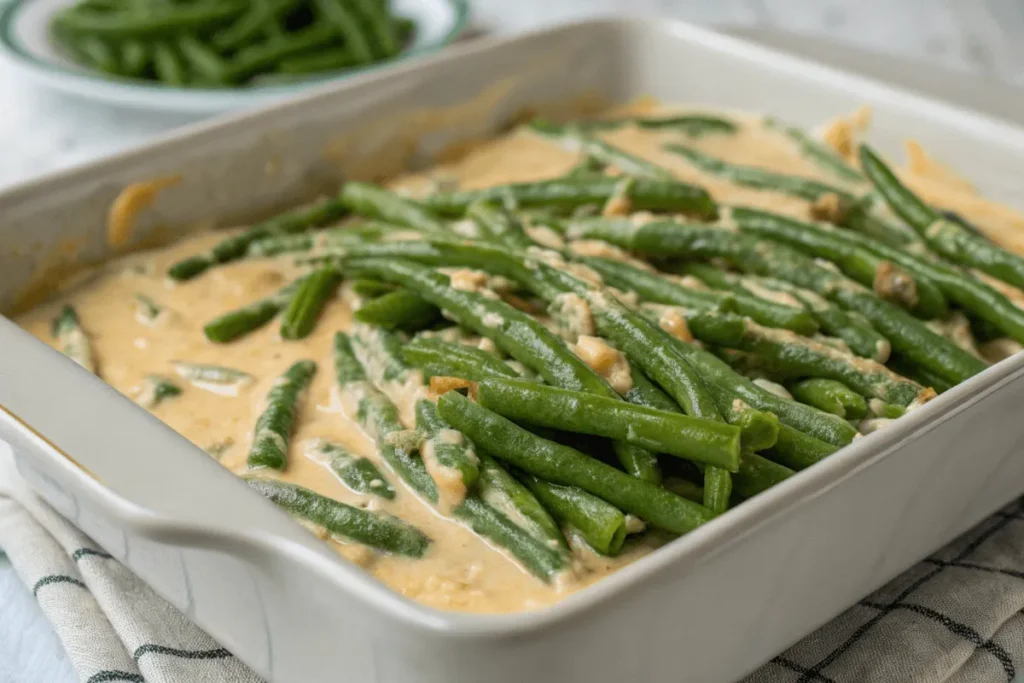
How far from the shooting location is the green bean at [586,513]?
2074 mm

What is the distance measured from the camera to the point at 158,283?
3209mm

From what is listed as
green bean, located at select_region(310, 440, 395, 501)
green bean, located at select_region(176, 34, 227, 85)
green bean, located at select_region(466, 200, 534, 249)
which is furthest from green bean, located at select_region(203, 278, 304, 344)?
green bean, located at select_region(176, 34, 227, 85)

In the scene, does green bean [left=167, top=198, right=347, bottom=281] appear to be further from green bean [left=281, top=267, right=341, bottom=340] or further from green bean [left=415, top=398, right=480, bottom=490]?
green bean [left=415, top=398, right=480, bottom=490]

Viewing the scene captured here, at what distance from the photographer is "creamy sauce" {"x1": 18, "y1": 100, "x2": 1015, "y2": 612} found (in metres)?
2.07

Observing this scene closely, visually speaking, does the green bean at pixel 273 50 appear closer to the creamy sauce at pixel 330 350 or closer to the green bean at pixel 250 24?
the green bean at pixel 250 24

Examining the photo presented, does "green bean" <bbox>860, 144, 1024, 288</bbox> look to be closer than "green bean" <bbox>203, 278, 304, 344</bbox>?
No

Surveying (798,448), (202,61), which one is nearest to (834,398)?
(798,448)

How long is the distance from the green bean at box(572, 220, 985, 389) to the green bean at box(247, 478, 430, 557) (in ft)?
3.87

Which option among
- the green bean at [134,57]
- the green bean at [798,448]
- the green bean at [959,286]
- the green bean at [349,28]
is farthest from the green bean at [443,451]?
the green bean at [134,57]

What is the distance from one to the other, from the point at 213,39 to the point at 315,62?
1.50ft

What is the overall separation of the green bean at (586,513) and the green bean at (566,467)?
0.05 ft

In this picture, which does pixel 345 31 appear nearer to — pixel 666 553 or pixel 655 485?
pixel 655 485

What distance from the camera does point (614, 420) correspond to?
7.11 ft

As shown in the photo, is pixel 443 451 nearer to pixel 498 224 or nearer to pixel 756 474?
pixel 756 474
